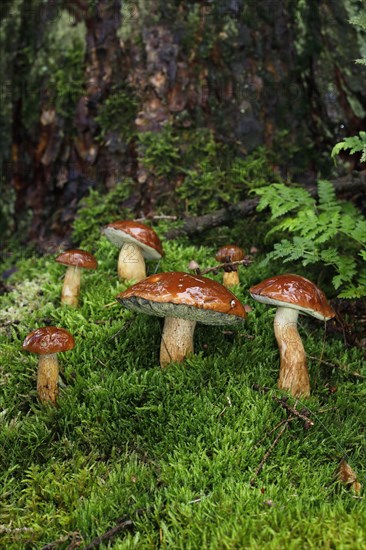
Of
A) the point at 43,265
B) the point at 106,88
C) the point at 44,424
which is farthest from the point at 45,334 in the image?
the point at 106,88

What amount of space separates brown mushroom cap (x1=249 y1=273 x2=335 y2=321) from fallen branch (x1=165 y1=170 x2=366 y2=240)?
158cm

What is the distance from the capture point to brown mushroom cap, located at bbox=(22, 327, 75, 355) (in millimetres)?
2898

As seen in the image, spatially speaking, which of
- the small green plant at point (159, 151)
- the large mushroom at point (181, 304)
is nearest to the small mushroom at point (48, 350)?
the large mushroom at point (181, 304)

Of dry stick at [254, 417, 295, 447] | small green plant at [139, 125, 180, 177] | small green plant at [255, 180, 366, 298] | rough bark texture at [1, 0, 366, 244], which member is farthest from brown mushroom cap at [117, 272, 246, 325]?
small green plant at [139, 125, 180, 177]

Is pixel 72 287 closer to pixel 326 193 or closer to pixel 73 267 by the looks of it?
pixel 73 267

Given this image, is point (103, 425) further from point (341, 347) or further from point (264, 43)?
point (264, 43)

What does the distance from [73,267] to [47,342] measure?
3.70 ft

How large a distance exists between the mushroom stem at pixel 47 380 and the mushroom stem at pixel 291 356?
1.48 metres

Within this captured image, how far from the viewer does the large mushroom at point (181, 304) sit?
275 centimetres

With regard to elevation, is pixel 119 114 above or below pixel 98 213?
above

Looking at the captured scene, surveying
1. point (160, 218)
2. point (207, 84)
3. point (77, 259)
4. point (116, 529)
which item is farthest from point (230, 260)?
point (116, 529)

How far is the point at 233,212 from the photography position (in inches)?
180

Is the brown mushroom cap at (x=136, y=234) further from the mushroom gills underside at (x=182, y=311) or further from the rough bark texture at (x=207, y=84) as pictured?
the rough bark texture at (x=207, y=84)

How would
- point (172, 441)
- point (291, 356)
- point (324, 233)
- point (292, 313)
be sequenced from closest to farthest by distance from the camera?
point (172, 441) < point (291, 356) < point (292, 313) < point (324, 233)
